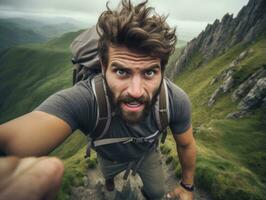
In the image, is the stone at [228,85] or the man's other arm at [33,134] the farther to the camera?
the stone at [228,85]

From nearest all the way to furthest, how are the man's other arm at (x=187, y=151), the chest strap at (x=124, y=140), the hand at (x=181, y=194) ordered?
the chest strap at (x=124, y=140) < the man's other arm at (x=187, y=151) < the hand at (x=181, y=194)

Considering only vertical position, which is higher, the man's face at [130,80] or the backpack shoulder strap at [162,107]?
the man's face at [130,80]

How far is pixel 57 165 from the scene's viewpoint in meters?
2.49

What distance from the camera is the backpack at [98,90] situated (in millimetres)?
5730

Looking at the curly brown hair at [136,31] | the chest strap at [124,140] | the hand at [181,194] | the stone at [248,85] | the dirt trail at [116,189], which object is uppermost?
the curly brown hair at [136,31]

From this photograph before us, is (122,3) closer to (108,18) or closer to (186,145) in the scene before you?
(108,18)

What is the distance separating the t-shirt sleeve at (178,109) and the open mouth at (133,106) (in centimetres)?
108

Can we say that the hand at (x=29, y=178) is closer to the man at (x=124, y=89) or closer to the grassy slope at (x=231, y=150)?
the man at (x=124, y=89)

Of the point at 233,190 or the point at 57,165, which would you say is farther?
the point at 233,190

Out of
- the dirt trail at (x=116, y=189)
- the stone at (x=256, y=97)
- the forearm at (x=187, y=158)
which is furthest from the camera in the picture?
the stone at (x=256, y=97)

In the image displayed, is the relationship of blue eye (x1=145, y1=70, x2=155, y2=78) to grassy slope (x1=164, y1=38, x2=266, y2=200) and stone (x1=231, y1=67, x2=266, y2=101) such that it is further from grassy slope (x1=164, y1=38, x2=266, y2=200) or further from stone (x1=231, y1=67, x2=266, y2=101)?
stone (x1=231, y1=67, x2=266, y2=101)

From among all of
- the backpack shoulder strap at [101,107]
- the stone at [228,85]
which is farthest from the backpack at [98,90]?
the stone at [228,85]

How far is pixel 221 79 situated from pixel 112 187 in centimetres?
5033

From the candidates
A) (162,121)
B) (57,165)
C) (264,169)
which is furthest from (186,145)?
(264,169)
